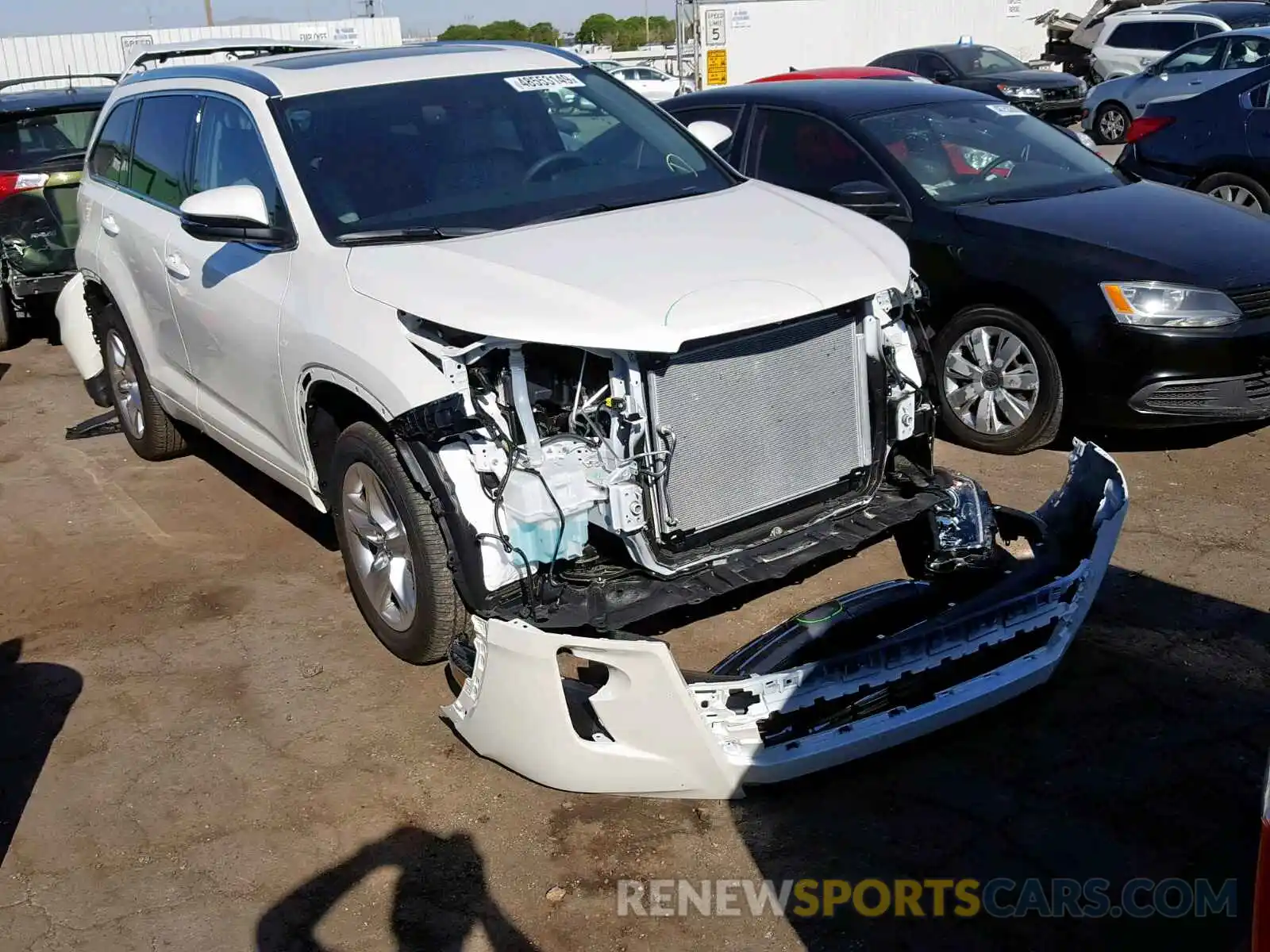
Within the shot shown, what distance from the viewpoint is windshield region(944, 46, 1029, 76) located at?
71.5ft

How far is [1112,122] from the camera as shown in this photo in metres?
17.2

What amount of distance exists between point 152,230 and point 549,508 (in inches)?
117

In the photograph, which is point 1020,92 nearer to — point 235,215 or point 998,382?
point 998,382

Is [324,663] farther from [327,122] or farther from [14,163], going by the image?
[14,163]

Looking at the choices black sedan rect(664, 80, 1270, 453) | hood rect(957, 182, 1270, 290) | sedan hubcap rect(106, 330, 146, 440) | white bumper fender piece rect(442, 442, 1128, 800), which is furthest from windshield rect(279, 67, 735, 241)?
sedan hubcap rect(106, 330, 146, 440)

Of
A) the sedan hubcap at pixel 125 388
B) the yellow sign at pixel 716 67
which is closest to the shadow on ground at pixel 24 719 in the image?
the sedan hubcap at pixel 125 388

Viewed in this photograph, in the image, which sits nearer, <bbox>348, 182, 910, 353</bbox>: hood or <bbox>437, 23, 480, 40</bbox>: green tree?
<bbox>348, 182, 910, 353</bbox>: hood

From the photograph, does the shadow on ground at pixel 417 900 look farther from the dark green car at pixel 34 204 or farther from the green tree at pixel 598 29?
the green tree at pixel 598 29

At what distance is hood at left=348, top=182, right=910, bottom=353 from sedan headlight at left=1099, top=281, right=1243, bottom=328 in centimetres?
171

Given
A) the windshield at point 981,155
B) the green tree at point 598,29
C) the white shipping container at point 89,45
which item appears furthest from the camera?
the green tree at point 598,29

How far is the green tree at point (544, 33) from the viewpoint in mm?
58225

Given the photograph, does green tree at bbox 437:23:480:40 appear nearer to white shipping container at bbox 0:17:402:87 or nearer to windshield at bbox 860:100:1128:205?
white shipping container at bbox 0:17:402:87

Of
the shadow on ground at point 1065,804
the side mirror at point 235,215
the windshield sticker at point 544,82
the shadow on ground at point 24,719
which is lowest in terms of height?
the shadow on ground at point 24,719

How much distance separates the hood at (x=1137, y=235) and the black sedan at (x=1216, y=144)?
115 inches
